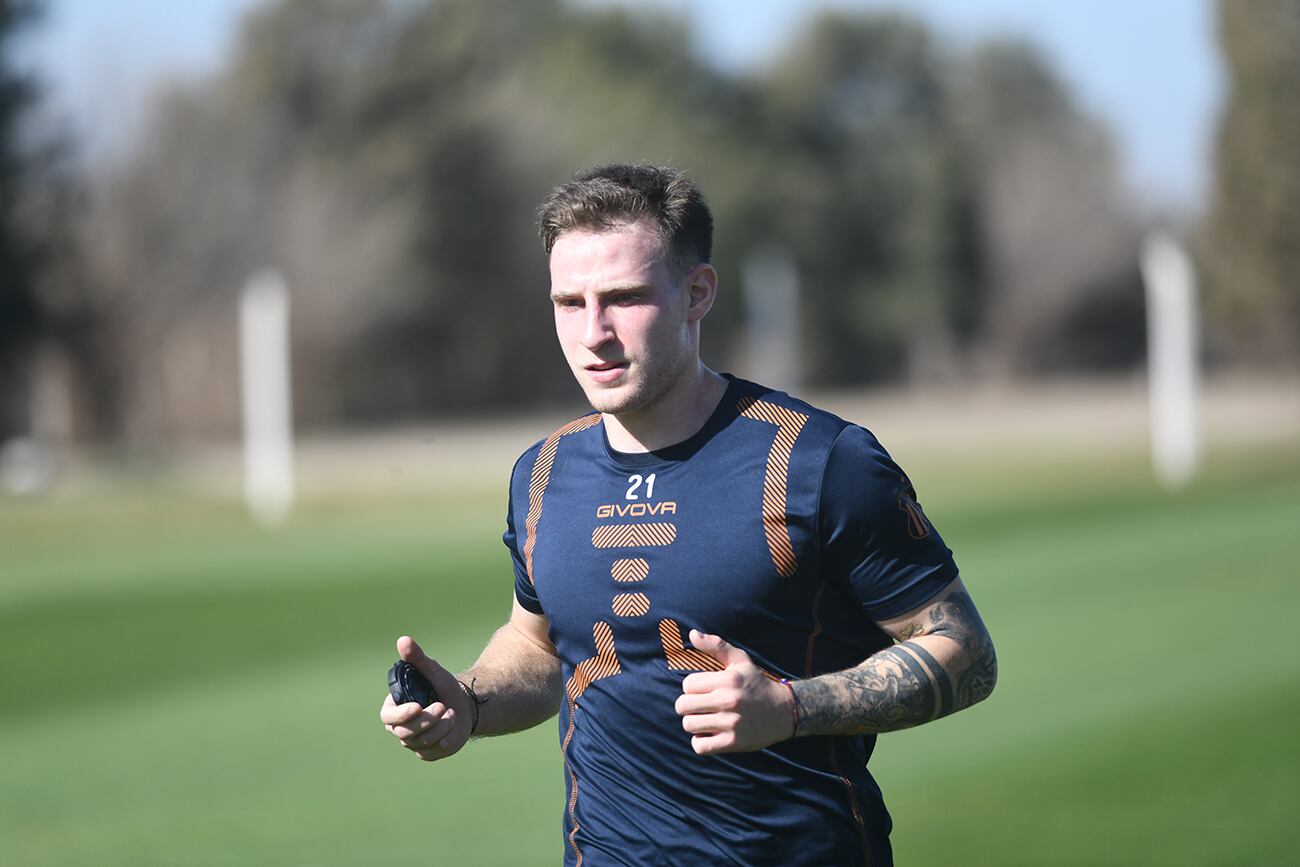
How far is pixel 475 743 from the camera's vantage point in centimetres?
1123

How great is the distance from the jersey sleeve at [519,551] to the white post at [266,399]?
1006 inches

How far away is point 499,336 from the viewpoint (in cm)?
6031

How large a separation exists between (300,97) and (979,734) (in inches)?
1978

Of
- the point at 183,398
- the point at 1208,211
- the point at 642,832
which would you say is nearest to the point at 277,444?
the point at 183,398

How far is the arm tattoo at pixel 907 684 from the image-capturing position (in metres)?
3.46

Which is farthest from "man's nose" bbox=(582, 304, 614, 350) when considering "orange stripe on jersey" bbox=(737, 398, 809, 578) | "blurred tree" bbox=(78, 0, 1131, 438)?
"blurred tree" bbox=(78, 0, 1131, 438)

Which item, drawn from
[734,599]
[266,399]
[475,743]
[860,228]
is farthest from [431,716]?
[860,228]

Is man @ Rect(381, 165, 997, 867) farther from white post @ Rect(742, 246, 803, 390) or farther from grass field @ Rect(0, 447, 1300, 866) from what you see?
white post @ Rect(742, 246, 803, 390)

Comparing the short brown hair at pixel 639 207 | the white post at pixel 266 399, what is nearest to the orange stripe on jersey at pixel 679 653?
the short brown hair at pixel 639 207

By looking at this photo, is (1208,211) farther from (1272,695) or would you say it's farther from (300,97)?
(1272,695)

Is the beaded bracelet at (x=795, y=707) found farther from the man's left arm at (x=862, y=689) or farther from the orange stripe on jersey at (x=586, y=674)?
the orange stripe on jersey at (x=586, y=674)

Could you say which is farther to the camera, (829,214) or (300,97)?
(829,214)

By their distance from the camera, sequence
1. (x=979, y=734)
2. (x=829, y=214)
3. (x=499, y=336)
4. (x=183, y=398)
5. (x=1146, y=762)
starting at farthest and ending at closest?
(x=829, y=214)
(x=499, y=336)
(x=183, y=398)
(x=979, y=734)
(x=1146, y=762)

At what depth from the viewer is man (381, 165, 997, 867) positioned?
11.7 ft
